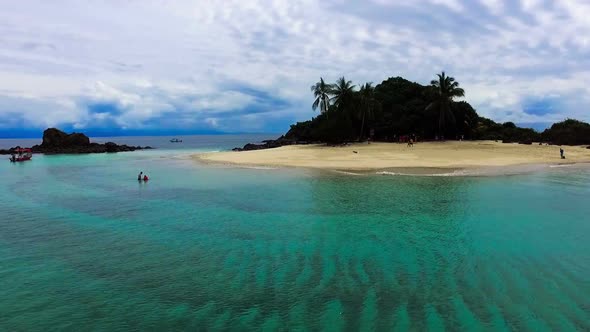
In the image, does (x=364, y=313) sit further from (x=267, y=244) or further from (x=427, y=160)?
(x=427, y=160)

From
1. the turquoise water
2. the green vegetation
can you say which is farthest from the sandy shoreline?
the turquoise water

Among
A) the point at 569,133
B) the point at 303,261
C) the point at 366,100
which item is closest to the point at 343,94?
the point at 366,100

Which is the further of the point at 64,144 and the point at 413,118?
the point at 64,144

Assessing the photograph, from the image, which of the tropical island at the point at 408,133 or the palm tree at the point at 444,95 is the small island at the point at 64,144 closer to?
the tropical island at the point at 408,133

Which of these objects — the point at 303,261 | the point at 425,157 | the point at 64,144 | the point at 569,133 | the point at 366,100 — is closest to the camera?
the point at 303,261

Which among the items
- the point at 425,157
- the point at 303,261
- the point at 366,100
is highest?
the point at 366,100

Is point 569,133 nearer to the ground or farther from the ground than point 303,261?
farther from the ground

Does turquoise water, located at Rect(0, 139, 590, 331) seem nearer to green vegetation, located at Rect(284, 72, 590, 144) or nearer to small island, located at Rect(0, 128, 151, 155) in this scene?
green vegetation, located at Rect(284, 72, 590, 144)

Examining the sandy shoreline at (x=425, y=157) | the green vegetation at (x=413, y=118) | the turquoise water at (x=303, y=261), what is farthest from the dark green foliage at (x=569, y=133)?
the turquoise water at (x=303, y=261)

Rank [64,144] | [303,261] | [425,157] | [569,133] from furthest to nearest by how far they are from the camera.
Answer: [64,144], [569,133], [425,157], [303,261]

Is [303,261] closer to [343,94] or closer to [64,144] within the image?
[343,94]
